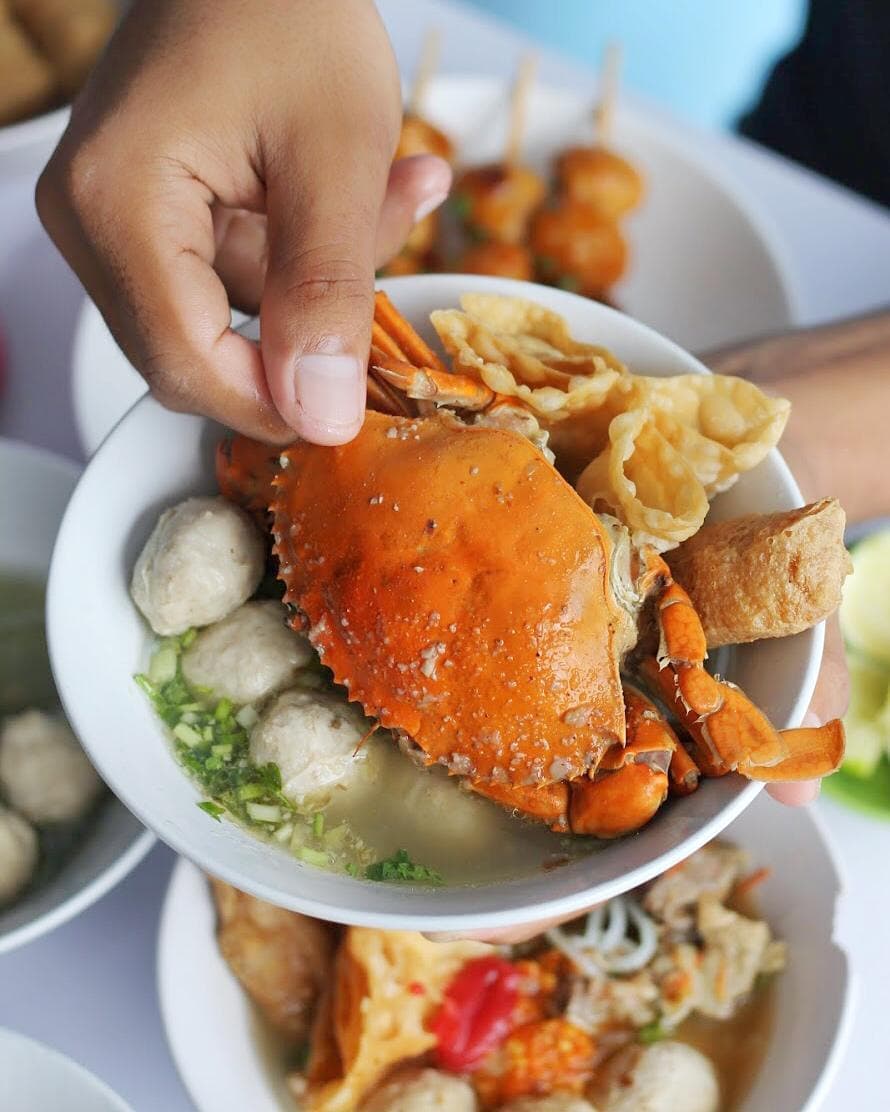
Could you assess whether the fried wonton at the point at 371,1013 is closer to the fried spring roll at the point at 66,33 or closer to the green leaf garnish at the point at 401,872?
the green leaf garnish at the point at 401,872

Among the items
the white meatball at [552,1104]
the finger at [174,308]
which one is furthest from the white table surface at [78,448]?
the finger at [174,308]

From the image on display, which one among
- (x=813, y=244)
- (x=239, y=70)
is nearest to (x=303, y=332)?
(x=239, y=70)

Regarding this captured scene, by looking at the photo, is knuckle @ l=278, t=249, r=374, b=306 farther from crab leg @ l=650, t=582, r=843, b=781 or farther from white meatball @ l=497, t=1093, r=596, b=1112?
white meatball @ l=497, t=1093, r=596, b=1112

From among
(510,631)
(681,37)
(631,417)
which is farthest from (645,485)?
(681,37)

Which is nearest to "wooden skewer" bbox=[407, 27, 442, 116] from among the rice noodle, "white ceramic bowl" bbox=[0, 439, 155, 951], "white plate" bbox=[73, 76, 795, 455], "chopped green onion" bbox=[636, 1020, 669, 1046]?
"white plate" bbox=[73, 76, 795, 455]

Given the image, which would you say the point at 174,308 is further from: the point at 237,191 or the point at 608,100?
the point at 608,100
